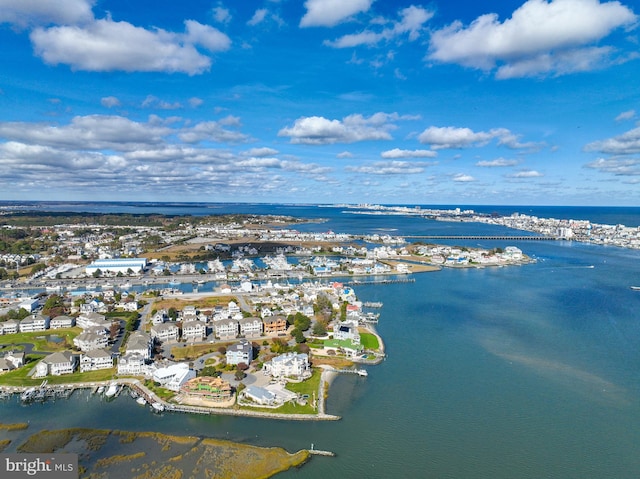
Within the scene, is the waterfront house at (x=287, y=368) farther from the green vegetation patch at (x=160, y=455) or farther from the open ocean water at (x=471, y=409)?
the green vegetation patch at (x=160, y=455)

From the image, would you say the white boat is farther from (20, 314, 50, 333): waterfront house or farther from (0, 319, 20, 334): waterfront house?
(0, 319, 20, 334): waterfront house

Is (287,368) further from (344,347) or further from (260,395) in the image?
(344,347)

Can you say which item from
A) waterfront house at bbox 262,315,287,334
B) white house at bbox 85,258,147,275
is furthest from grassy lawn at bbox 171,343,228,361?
white house at bbox 85,258,147,275

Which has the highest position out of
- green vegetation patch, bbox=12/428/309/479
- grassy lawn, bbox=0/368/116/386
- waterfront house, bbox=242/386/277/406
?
waterfront house, bbox=242/386/277/406

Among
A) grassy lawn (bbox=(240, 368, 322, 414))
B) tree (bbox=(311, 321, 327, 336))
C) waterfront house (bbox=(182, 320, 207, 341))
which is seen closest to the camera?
grassy lawn (bbox=(240, 368, 322, 414))

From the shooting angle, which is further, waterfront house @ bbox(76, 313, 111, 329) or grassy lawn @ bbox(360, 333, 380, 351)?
waterfront house @ bbox(76, 313, 111, 329)

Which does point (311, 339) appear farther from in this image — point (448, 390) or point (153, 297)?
point (153, 297)

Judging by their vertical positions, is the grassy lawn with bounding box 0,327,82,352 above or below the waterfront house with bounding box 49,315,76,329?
below
